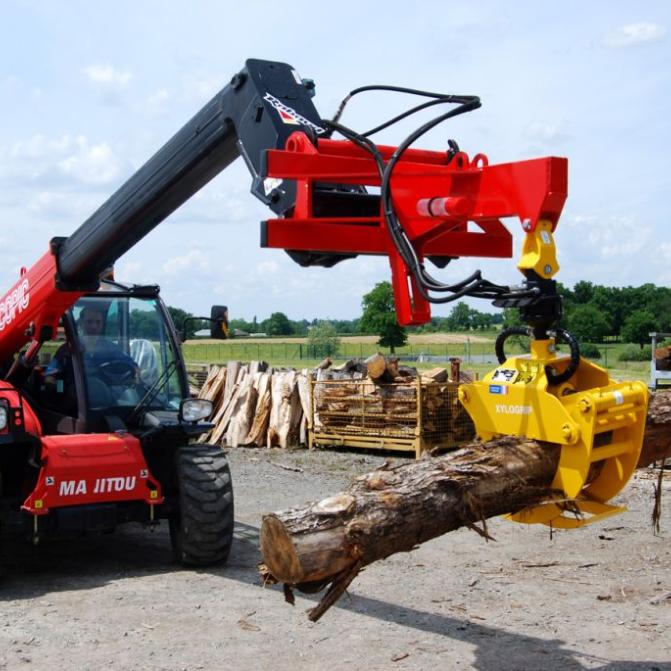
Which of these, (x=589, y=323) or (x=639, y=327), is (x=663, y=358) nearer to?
(x=589, y=323)

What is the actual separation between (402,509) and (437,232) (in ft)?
4.79

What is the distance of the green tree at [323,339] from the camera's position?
7050cm

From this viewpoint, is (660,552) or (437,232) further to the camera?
(660,552)

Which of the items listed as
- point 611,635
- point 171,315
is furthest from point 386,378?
point 611,635

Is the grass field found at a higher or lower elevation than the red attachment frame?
lower

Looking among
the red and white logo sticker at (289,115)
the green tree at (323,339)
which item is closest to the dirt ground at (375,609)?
the red and white logo sticker at (289,115)

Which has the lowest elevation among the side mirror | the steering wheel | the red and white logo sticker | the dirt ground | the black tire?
the dirt ground

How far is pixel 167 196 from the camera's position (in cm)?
694

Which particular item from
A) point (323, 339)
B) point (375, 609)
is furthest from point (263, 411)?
point (323, 339)

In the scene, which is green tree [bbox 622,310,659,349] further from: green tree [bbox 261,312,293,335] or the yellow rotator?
the yellow rotator

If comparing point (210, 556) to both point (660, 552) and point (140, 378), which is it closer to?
point (140, 378)

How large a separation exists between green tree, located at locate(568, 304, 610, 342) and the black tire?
2190 inches

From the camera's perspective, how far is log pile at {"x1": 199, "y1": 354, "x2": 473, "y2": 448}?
15.4 m

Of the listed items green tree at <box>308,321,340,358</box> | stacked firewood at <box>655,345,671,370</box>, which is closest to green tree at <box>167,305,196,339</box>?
stacked firewood at <box>655,345,671,370</box>
